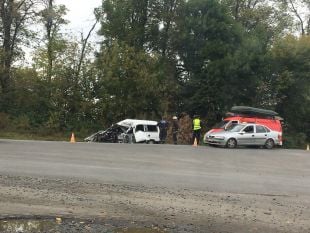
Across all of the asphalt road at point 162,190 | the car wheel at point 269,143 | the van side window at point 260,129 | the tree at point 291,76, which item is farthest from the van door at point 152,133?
the tree at point 291,76


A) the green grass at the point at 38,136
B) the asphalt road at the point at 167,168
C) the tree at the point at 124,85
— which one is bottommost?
the asphalt road at the point at 167,168

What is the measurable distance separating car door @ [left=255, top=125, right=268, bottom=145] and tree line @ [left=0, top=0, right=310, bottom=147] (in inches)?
509

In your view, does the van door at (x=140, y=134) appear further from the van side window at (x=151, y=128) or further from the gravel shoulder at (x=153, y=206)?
the gravel shoulder at (x=153, y=206)

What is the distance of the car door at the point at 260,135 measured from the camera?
28.2 metres

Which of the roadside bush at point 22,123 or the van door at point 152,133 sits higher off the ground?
the roadside bush at point 22,123

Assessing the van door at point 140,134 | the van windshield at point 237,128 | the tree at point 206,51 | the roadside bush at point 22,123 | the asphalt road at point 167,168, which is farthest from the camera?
the tree at point 206,51

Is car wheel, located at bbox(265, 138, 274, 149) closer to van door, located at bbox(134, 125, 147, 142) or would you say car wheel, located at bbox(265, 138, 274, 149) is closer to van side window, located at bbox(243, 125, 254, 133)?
van side window, located at bbox(243, 125, 254, 133)

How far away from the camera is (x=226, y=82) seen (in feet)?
137

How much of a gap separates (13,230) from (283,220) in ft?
15.2

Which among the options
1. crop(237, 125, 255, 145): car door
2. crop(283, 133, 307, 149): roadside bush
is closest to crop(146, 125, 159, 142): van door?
crop(237, 125, 255, 145): car door

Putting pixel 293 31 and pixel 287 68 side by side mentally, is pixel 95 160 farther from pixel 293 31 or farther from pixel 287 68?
pixel 293 31

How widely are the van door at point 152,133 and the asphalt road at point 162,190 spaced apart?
43.6 feet

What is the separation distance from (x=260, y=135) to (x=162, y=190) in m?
18.3

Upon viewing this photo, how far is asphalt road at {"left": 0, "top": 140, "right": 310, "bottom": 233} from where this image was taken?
8406 mm
